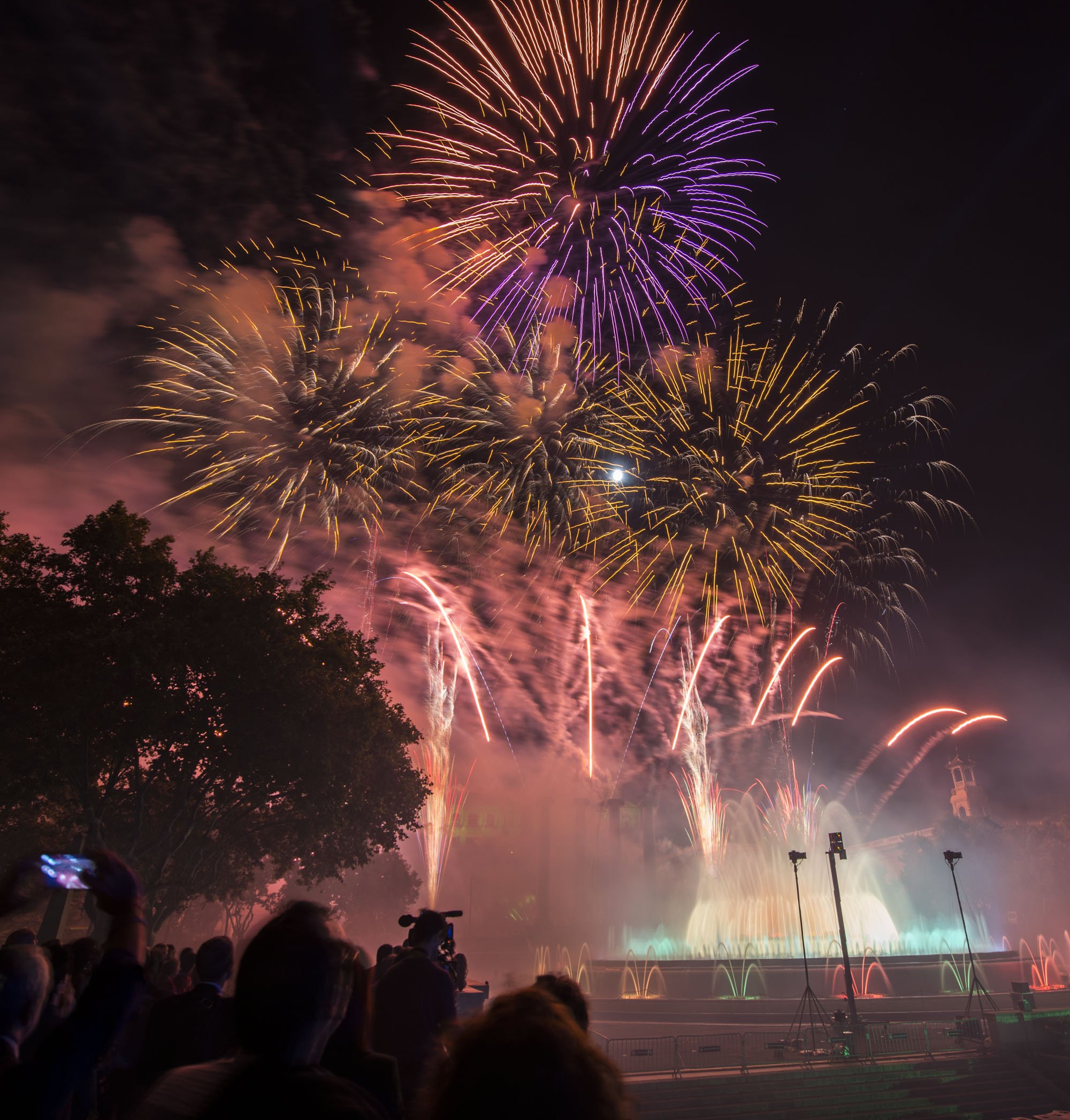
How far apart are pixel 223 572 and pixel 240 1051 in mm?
23295

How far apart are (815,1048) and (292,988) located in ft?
75.4

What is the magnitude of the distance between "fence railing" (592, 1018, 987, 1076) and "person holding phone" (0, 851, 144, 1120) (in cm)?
1763

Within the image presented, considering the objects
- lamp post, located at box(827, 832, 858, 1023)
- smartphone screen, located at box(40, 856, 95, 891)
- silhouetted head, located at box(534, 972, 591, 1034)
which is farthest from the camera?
lamp post, located at box(827, 832, 858, 1023)

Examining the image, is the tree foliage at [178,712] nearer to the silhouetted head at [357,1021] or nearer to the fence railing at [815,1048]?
the fence railing at [815,1048]

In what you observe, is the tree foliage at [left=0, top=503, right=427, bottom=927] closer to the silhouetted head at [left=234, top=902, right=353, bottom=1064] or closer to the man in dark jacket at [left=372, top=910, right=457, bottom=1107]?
the man in dark jacket at [left=372, top=910, right=457, bottom=1107]

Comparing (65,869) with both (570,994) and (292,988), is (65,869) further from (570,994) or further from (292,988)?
(570,994)

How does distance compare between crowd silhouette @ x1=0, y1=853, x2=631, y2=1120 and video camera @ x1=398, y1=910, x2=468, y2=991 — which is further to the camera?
video camera @ x1=398, y1=910, x2=468, y2=991

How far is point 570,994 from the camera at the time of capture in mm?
3570

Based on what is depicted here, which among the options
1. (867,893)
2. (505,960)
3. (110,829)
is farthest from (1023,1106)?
(505,960)

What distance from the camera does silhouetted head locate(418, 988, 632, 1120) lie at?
1.43m

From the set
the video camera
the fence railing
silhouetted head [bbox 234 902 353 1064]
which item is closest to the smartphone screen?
silhouetted head [bbox 234 902 353 1064]

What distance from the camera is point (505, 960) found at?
5934cm

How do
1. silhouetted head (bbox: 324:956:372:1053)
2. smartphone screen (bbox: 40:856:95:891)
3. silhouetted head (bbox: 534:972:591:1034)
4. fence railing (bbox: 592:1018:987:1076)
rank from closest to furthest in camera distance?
smartphone screen (bbox: 40:856:95:891), silhouetted head (bbox: 324:956:372:1053), silhouetted head (bbox: 534:972:591:1034), fence railing (bbox: 592:1018:987:1076)

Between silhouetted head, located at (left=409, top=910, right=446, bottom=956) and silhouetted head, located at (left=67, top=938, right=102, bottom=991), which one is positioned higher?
silhouetted head, located at (left=409, top=910, right=446, bottom=956)
